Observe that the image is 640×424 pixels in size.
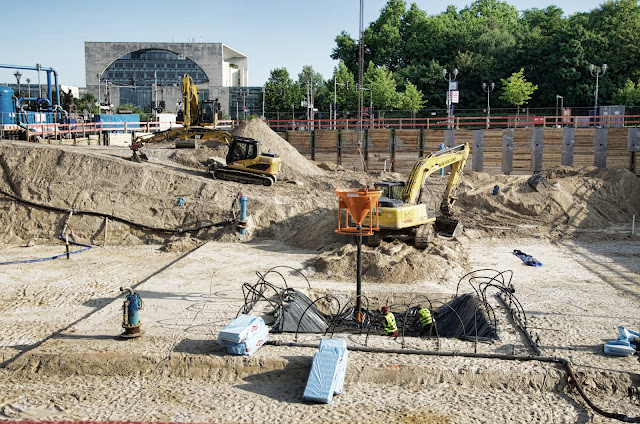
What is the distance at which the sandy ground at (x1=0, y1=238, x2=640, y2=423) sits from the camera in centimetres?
941

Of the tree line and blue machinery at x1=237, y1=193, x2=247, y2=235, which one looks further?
the tree line

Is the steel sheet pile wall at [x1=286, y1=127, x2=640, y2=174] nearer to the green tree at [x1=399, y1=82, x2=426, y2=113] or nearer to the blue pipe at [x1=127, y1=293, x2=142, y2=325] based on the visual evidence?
the green tree at [x1=399, y1=82, x2=426, y2=113]

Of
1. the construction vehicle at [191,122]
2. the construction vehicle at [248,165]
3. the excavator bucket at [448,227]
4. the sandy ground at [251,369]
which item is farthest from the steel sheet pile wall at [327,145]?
the sandy ground at [251,369]

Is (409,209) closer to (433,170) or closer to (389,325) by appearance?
(433,170)

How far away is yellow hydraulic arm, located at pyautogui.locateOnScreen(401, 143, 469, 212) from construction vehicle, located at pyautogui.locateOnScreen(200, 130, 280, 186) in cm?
712

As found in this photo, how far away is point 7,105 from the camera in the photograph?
1468 inches

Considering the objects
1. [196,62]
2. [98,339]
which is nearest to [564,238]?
[98,339]

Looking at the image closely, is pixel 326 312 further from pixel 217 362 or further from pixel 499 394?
pixel 499 394

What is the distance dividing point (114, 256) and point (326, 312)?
26.5 ft

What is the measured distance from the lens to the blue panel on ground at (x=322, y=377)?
962 centimetres

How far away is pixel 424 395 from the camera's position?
988 cm

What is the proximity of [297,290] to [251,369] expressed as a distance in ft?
14.2

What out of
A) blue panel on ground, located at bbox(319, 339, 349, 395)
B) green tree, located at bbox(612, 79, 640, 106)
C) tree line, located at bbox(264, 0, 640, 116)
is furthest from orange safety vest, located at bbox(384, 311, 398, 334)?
green tree, located at bbox(612, 79, 640, 106)

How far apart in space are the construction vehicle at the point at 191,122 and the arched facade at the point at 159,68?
5706 cm
